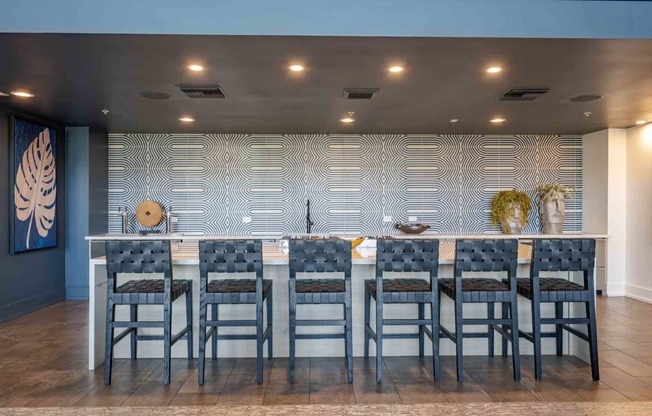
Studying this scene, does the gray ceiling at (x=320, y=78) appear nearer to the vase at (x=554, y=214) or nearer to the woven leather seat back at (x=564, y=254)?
the vase at (x=554, y=214)

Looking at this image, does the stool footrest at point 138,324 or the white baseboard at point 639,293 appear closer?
the stool footrest at point 138,324

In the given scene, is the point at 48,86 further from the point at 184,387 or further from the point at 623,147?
the point at 623,147

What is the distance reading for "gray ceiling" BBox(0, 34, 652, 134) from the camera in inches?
118

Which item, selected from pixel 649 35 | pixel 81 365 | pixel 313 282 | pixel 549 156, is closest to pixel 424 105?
pixel 649 35

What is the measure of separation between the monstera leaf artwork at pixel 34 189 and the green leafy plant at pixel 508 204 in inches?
243

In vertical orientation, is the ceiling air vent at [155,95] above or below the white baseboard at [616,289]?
above

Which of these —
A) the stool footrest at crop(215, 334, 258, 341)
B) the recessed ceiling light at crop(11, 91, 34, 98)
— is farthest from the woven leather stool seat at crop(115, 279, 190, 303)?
the recessed ceiling light at crop(11, 91, 34, 98)

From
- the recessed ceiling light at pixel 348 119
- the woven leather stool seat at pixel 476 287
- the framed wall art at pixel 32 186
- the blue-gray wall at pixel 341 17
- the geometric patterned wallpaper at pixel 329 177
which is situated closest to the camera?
the blue-gray wall at pixel 341 17

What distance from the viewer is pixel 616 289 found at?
628cm

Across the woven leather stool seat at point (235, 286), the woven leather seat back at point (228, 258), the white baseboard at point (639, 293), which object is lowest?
the white baseboard at point (639, 293)

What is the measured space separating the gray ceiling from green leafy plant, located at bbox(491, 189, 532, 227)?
125 cm

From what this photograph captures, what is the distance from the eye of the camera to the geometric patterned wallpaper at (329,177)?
6625 mm

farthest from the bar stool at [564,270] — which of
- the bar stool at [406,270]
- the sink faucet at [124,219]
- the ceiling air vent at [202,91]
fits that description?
the sink faucet at [124,219]

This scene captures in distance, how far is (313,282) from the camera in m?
3.32
